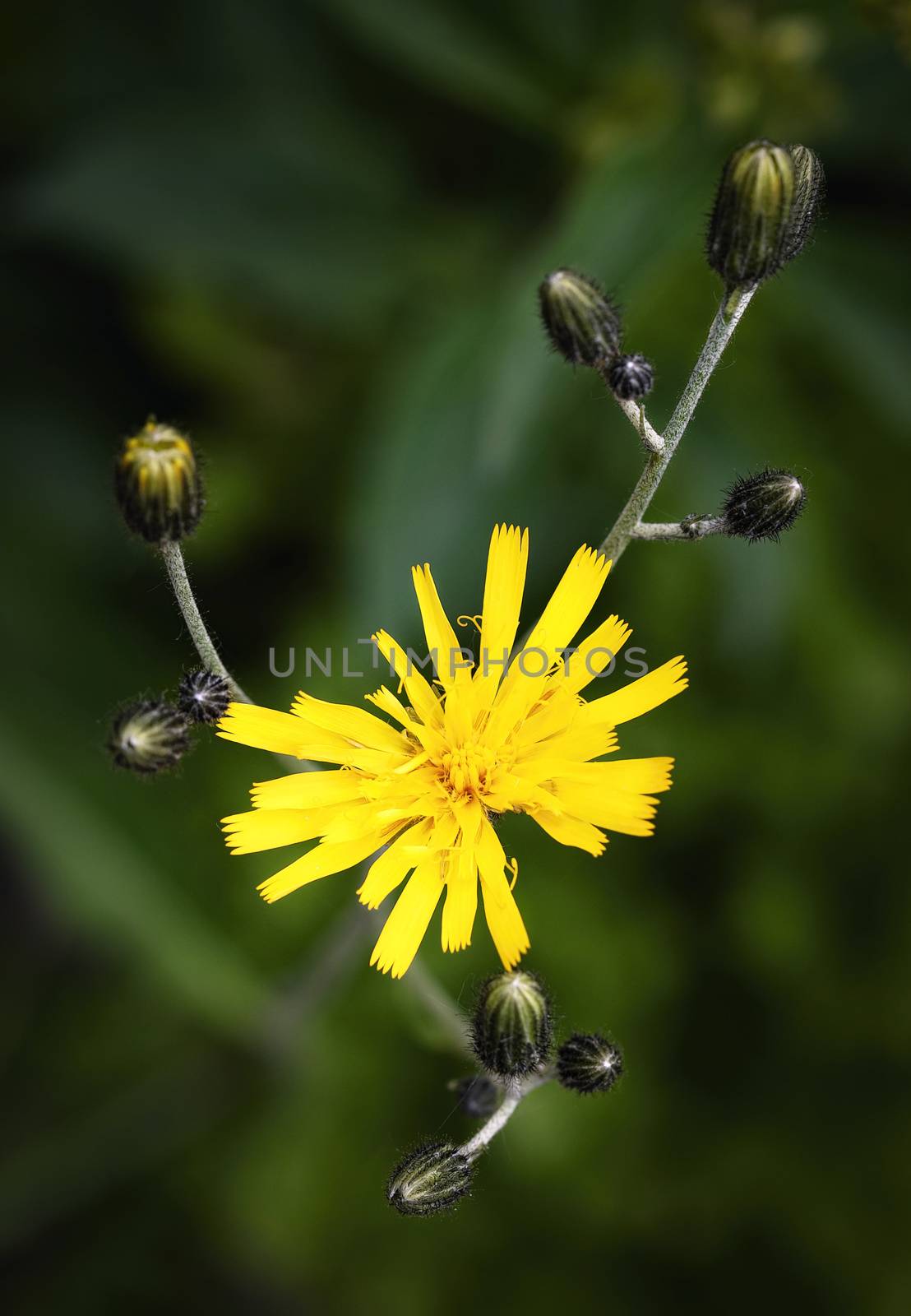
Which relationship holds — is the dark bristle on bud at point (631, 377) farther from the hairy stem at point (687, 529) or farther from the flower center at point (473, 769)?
the flower center at point (473, 769)

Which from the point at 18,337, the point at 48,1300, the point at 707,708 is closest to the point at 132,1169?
the point at 48,1300

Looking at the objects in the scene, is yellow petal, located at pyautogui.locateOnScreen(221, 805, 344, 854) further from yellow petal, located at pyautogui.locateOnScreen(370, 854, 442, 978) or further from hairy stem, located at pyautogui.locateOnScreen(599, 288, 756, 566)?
hairy stem, located at pyautogui.locateOnScreen(599, 288, 756, 566)

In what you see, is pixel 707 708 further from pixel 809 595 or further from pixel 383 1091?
pixel 383 1091

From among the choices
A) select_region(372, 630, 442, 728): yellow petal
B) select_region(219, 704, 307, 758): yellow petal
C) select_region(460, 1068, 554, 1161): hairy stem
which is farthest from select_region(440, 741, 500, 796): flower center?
select_region(460, 1068, 554, 1161): hairy stem

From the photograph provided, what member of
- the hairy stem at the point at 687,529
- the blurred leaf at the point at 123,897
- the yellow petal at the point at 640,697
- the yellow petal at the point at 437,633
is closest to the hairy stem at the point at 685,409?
the hairy stem at the point at 687,529

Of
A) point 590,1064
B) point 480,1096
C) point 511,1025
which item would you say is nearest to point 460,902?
point 511,1025

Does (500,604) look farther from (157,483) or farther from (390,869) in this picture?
(157,483)

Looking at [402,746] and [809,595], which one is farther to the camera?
[809,595]
